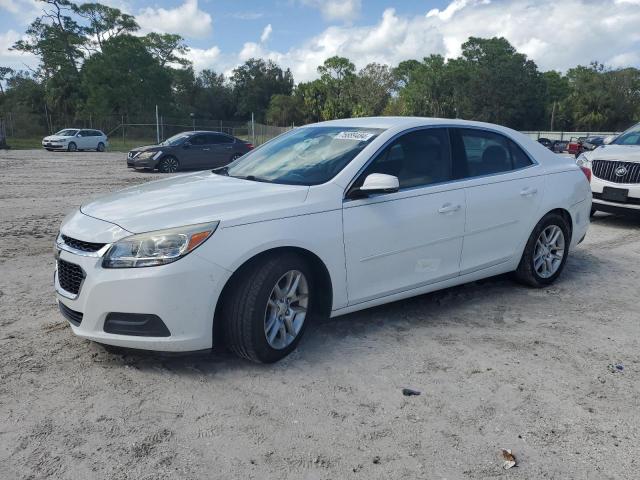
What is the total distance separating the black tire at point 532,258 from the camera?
528cm

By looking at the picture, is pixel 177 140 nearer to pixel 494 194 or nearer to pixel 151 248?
pixel 494 194

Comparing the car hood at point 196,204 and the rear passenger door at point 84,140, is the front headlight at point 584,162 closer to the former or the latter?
the car hood at point 196,204

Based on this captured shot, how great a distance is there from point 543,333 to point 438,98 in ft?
242

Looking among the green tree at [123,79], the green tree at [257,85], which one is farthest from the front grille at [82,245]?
the green tree at [257,85]

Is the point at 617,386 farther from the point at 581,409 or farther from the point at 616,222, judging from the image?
the point at 616,222

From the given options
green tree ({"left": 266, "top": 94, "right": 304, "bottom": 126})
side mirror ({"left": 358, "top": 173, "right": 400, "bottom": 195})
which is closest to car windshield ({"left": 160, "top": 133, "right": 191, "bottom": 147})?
side mirror ({"left": 358, "top": 173, "right": 400, "bottom": 195})

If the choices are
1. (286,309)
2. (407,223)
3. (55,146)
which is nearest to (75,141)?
(55,146)

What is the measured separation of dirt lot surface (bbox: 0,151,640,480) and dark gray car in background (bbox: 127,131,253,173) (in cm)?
1372

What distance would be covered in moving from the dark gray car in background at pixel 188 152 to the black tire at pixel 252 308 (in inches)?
614

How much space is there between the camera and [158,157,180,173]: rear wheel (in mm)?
18281

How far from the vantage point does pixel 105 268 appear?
130 inches

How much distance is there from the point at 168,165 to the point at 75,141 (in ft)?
57.4

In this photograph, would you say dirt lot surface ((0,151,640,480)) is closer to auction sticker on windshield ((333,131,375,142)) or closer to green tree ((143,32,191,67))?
auction sticker on windshield ((333,131,375,142))

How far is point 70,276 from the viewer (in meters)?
3.55
